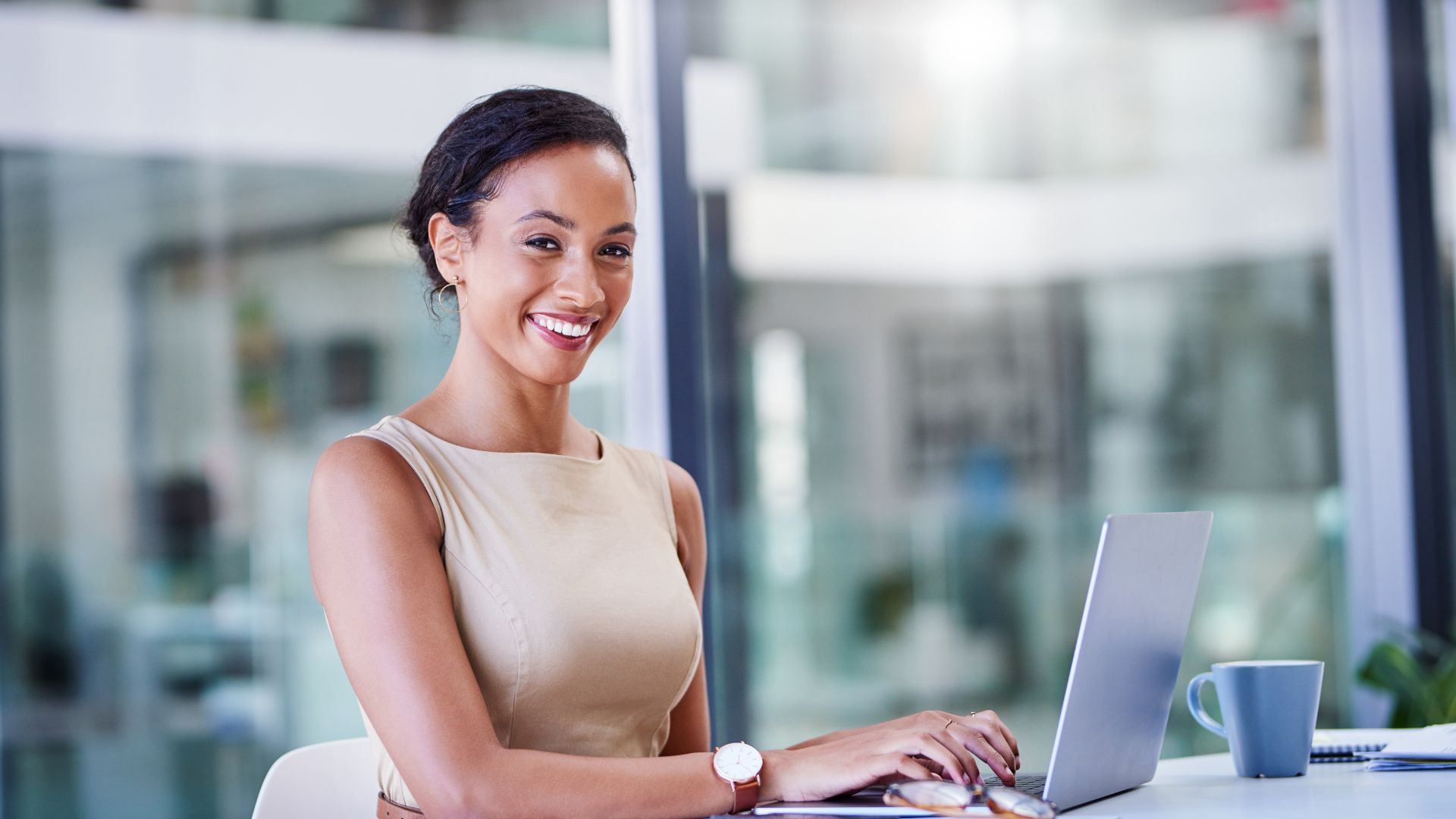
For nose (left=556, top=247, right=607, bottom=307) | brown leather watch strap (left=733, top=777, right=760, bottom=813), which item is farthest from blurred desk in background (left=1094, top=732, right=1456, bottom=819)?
nose (left=556, top=247, right=607, bottom=307)

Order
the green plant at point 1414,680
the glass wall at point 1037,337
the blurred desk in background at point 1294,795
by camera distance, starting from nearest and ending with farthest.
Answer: the blurred desk in background at point 1294,795, the green plant at point 1414,680, the glass wall at point 1037,337

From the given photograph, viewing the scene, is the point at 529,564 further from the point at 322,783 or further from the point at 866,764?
the point at 866,764

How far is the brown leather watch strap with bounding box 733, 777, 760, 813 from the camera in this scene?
133cm

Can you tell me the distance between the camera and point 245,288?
121 inches

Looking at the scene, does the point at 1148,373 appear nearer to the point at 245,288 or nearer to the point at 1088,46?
the point at 1088,46

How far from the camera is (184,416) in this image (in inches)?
118

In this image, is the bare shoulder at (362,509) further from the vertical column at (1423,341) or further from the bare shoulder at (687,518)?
the vertical column at (1423,341)

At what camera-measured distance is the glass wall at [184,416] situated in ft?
9.38

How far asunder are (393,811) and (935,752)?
567mm

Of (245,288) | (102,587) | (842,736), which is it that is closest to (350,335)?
(245,288)

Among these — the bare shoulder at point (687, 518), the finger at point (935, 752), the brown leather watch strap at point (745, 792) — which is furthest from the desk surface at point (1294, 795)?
the bare shoulder at point (687, 518)

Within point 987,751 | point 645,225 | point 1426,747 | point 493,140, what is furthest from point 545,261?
point 645,225

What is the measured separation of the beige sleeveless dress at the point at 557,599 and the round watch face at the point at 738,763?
0.27 metres

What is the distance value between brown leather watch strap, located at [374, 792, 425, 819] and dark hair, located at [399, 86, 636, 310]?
2.03ft
